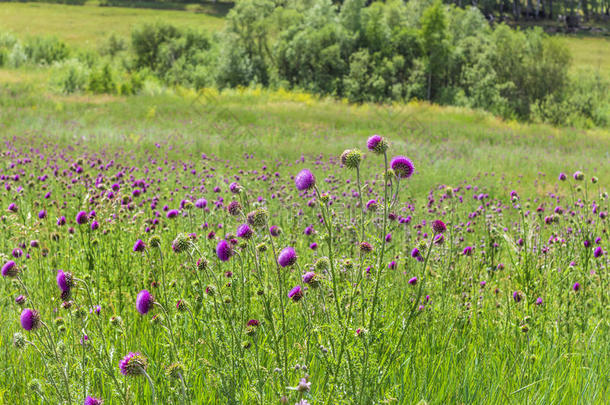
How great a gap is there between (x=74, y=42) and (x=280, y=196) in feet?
184

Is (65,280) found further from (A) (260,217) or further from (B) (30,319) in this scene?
(A) (260,217)

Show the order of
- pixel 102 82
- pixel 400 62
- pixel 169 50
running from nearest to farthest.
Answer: pixel 102 82 → pixel 400 62 → pixel 169 50

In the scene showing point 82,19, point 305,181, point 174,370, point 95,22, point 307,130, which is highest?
point 82,19

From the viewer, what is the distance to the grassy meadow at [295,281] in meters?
Result: 1.69

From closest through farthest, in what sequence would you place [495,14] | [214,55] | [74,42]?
[214,55] < [74,42] < [495,14]

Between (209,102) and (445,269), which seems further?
(209,102)

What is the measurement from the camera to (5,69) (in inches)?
1240

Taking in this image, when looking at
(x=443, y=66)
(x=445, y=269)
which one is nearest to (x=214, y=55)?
(x=443, y=66)

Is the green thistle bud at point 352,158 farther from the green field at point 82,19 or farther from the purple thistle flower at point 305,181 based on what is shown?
the green field at point 82,19

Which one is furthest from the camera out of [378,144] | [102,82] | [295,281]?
[102,82]

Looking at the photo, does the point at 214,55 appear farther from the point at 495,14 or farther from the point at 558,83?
the point at 495,14

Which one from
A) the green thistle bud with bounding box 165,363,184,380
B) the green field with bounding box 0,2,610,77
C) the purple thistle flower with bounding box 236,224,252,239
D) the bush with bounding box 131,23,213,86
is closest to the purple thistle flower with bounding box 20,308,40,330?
the green thistle bud with bounding box 165,363,184,380

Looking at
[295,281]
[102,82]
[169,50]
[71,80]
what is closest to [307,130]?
[295,281]

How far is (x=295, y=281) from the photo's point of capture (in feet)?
10.8
